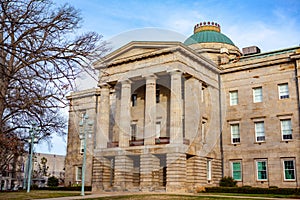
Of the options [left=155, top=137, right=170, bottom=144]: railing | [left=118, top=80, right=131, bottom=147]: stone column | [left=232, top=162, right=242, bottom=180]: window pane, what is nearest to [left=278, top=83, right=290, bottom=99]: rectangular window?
[left=232, top=162, right=242, bottom=180]: window pane

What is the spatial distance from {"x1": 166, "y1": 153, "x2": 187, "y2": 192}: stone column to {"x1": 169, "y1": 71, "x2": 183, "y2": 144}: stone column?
4.80 feet

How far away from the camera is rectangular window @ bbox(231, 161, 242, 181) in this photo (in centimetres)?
3838

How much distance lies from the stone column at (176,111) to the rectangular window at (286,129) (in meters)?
11.1

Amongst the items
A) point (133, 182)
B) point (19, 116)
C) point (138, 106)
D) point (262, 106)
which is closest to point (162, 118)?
point (138, 106)

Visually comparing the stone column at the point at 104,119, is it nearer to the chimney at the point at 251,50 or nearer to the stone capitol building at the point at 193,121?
the stone capitol building at the point at 193,121

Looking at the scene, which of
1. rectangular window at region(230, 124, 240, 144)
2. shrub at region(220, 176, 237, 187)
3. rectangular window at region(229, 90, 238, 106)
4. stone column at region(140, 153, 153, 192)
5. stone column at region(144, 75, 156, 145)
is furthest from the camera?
rectangular window at region(229, 90, 238, 106)

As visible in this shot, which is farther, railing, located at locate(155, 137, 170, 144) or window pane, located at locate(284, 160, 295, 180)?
window pane, located at locate(284, 160, 295, 180)

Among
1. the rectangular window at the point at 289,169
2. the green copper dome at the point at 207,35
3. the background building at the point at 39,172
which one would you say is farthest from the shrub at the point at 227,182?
the background building at the point at 39,172

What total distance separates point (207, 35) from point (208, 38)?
0.80 m

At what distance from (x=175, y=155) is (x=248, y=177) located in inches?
399

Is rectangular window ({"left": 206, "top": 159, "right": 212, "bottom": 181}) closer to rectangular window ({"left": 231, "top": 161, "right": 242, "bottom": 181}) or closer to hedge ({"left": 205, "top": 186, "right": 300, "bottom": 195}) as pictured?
hedge ({"left": 205, "top": 186, "right": 300, "bottom": 195})

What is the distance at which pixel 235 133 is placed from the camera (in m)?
39.8

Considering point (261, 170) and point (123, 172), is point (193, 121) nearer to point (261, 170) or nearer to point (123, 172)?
point (123, 172)

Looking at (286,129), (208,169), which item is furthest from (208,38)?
(208,169)
